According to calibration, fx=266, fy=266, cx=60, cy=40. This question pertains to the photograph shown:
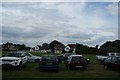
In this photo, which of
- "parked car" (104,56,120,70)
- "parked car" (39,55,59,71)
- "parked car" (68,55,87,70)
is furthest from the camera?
"parked car" (68,55,87,70)

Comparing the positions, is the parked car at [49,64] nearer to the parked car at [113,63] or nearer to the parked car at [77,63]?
the parked car at [77,63]

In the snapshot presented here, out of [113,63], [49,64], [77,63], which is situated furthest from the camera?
[77,63]

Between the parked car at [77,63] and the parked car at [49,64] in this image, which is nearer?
the parked car at [49,64]

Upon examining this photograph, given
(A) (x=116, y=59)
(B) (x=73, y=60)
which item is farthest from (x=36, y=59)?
(A) (x=116, y=59)

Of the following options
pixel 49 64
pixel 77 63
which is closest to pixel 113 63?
pixel 77 63

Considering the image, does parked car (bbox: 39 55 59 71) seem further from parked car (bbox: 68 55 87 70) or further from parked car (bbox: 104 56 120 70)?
parked car (bbox: 104 56 120 70)

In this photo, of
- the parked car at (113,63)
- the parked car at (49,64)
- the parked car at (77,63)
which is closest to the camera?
the parked car at (49,64)

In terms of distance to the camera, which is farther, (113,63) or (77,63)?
(77,63)

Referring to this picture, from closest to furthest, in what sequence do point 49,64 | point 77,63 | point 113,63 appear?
point 49,64 → point 113,63 → point 77,63

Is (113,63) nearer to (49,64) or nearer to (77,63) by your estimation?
(77,63)

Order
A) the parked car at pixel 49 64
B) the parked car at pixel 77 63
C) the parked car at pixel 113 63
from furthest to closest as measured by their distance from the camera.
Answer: the parked car at pixel 77 63, the parked car at pixel 113 63, the parked car at pixel 49 64

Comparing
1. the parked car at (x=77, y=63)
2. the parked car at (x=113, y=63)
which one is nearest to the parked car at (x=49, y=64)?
the parked car at (x=77, y=63)

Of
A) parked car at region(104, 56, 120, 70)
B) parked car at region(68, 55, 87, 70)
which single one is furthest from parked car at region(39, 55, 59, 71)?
parked car at region(104, 56, 120, 70)

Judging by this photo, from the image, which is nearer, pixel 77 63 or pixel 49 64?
pixel 49 64
